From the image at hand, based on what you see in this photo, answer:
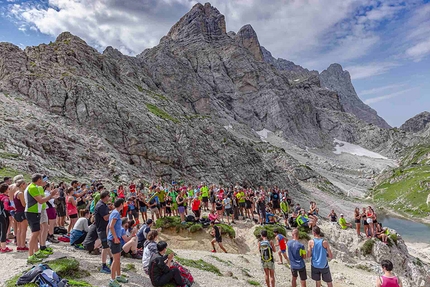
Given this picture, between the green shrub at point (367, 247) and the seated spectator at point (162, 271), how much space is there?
21771 millimetres

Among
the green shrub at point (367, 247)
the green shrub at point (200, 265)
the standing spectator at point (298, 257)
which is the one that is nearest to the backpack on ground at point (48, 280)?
the green shrub at point (200, 265)

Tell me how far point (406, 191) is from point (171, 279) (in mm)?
103082

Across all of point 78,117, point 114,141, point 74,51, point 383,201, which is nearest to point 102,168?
point 114,141

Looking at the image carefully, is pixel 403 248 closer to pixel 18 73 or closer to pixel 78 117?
pixel 78 117

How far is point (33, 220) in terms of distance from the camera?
427 inches

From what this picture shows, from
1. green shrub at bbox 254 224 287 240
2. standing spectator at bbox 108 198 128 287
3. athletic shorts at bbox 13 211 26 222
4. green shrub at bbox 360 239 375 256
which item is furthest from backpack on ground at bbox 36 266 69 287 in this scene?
green shrub at bbox 360 239 375 256

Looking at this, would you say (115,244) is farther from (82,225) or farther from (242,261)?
(242,261)

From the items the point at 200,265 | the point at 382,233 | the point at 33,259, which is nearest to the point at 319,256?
the point at 200,265

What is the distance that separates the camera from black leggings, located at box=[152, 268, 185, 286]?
10.4 m

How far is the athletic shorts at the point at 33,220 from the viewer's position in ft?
35.4

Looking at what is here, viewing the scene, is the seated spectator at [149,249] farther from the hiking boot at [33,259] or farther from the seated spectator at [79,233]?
the seated spectator at [79,233]

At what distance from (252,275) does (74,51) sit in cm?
7432

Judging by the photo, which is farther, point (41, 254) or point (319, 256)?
point (319, 256)

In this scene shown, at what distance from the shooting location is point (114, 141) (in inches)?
2136
